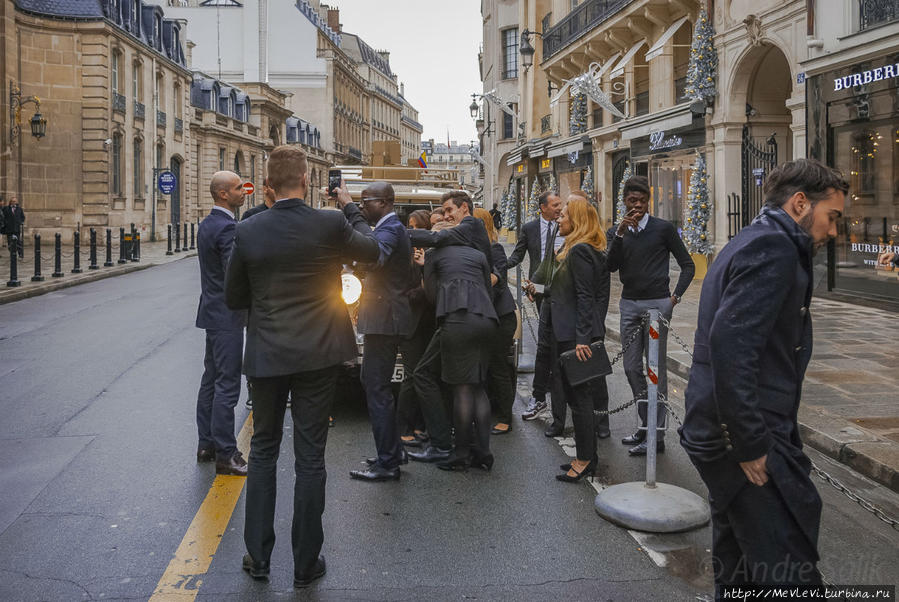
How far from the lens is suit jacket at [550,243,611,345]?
570 centimetres

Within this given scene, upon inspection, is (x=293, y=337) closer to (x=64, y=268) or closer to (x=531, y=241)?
(x=531, y=241)

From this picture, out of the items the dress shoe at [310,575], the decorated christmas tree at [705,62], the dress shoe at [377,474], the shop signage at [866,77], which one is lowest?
the dress shoe at [310,575]

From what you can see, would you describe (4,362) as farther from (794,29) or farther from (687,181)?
(687,181)

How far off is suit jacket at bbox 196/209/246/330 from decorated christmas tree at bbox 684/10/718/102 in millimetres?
15991

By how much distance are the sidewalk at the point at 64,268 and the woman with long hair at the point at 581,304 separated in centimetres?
1364

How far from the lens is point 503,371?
6.89 m

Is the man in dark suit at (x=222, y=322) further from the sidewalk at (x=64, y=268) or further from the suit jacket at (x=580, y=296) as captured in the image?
the sidewalk at (x=64, y=268)

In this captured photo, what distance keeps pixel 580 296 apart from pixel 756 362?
3058mm

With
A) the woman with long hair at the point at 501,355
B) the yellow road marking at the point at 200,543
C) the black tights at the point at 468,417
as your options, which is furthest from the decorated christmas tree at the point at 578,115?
the yellow road marking at the point at 200,543

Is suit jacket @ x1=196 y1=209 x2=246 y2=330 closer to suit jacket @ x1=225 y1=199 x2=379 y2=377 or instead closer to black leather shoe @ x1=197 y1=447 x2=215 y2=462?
black leather shoe @ x1=197 y1=447 x2=215 y2=462

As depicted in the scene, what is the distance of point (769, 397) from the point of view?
9.17 ft

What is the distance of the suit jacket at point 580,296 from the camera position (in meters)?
5.70

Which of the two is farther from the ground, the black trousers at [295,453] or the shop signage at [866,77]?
the shop signage at [866,77]

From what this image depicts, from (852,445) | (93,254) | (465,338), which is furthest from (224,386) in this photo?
(93,254)
